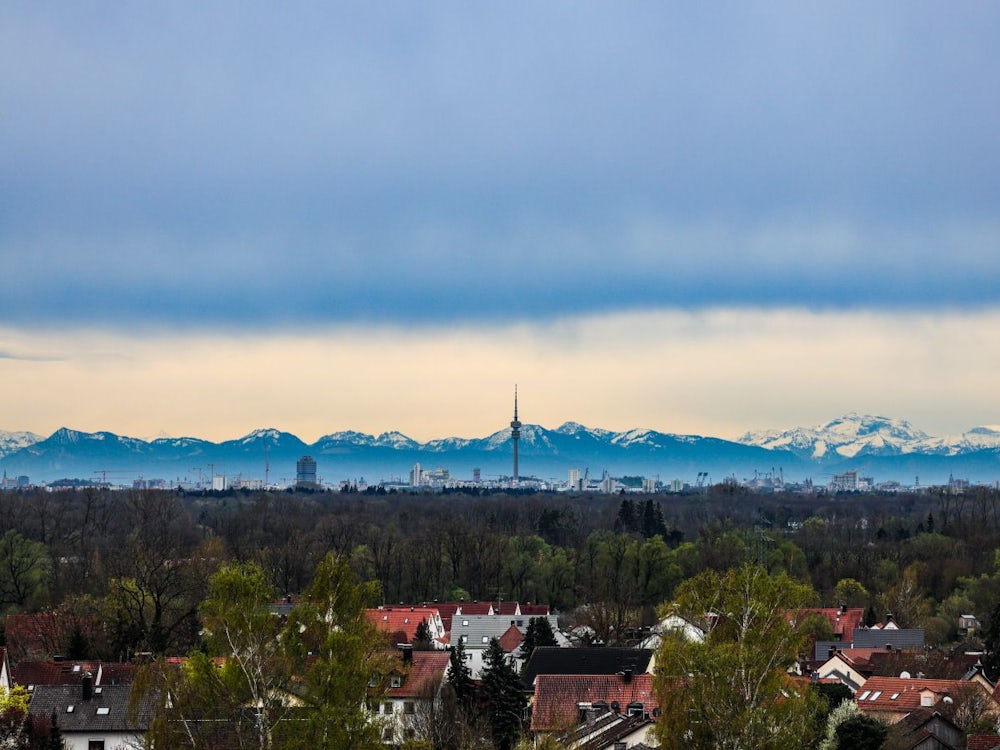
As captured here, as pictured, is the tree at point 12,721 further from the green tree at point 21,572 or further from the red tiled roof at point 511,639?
the green tree at point 21,572

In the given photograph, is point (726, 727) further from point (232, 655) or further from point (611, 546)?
point (611, 546)

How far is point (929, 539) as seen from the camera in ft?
385

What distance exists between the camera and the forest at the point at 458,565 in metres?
69.1

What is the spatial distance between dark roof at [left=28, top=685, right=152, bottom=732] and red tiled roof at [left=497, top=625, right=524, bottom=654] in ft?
93.0

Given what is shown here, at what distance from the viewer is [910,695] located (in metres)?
49.8

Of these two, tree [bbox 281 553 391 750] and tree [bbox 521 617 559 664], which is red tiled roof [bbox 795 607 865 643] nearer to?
tree [bbox 521 617 559 664]

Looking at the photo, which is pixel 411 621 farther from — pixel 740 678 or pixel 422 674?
pixel 740 678

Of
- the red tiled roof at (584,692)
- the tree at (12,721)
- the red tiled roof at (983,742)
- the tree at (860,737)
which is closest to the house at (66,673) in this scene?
the tree at (12,721)

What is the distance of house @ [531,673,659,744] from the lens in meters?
46.9

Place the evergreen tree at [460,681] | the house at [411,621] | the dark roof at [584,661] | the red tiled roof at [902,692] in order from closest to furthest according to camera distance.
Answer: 1. the red tiled roof at [902,692]
2. the evergreen tree at [460,681]
3. the dark roof at [584,661]
4. the house at [411,621]

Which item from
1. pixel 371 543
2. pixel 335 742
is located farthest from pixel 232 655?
pixel 371 543

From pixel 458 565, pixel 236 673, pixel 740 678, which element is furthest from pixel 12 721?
pixel 458 565

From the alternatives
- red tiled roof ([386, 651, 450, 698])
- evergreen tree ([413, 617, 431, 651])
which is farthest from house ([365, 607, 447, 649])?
red tiled roof ([386, 651, 450, 698])

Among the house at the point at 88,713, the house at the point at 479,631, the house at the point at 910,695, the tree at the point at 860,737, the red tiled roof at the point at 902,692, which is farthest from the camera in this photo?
the house at the point at 479,631
